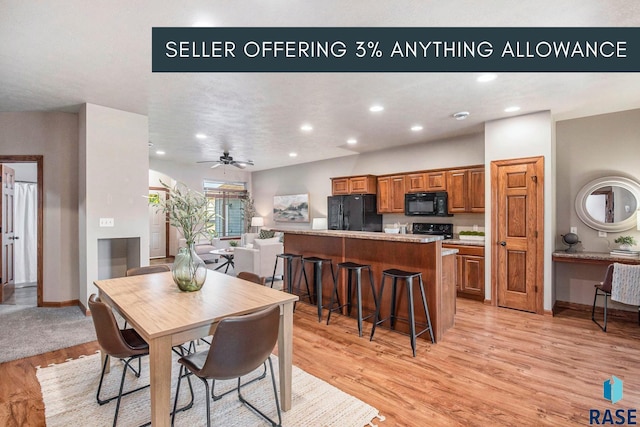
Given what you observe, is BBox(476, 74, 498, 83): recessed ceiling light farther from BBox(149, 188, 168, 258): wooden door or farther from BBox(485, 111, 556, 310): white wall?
BBox(149, 188, 168, 258): wooden door

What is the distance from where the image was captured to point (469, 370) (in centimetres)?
271

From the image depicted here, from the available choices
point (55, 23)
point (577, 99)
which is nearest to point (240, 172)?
point (55, 23)

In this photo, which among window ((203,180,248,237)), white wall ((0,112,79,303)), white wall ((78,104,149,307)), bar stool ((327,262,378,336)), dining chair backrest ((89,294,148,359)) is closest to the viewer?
dining chair backrest ((89,294,148,359))

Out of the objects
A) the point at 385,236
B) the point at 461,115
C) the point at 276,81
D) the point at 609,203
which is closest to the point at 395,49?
the point at 276,81

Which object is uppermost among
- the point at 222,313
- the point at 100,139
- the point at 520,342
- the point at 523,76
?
the point at 523,76

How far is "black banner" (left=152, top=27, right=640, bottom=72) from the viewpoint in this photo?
2.44 meters

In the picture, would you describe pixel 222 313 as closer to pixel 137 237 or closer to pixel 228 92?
pixel 228 92

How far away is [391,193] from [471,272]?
2.19 metres

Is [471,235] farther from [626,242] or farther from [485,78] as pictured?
[485,78]

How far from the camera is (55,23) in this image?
2281 millimetres

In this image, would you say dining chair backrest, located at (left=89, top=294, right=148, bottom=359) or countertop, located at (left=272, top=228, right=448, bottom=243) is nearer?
dining chair backrest, located at (left=89, top=294, right=148, bottom=359)

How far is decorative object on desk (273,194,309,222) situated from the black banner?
5655 mm

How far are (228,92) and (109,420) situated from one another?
3078 millimetres

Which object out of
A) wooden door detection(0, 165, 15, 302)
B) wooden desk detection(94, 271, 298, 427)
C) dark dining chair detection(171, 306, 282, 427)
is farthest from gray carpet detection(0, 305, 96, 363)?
dark dining chair detection(171, 306, 282, 427)
